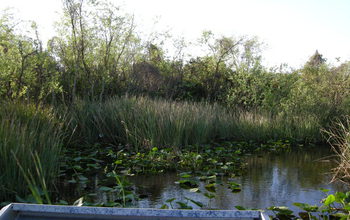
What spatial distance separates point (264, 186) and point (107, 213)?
3.23 metres

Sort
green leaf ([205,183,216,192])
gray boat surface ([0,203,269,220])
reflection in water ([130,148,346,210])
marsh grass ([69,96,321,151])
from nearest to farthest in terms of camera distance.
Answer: gray boat surface ([0,203,269,220]) < reflection in water ([130,148,346,210]) < green leaf ([205,183,216,192]) < marsh grass ([69,96,321,151])

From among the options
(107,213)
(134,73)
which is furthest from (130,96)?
(107,213)

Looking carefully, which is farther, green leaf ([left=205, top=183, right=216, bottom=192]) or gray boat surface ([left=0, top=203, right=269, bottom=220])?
green leaf ([left=205, top=183, right=216, bottom=192])

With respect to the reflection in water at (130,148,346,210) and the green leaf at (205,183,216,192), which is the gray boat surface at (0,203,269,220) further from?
the green leaf at (205,183,216,192)

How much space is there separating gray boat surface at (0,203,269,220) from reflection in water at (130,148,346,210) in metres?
1.87

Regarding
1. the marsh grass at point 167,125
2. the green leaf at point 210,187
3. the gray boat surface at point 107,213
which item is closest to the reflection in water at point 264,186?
the green leaf at point 210,187

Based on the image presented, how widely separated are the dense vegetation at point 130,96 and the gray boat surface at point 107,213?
173 cm

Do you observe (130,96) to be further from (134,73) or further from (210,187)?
(210,187)

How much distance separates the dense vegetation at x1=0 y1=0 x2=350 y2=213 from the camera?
5090mm

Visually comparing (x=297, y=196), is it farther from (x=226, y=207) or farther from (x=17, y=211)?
(x=17, y=211)

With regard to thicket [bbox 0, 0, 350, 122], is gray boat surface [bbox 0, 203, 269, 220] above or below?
below

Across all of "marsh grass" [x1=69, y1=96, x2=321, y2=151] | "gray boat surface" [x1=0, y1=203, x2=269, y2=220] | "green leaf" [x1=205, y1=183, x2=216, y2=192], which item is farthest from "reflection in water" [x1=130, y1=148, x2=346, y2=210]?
"gray boat surface" [x1=0, y1=203, x2=269, y2=220]

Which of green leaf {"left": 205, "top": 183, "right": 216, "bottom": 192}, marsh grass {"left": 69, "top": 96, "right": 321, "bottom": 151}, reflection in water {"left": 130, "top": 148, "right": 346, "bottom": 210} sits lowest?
reflection in water {"left": 130, "top": 148, "right": 346, "bottom": 210}

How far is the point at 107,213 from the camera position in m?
1.82
